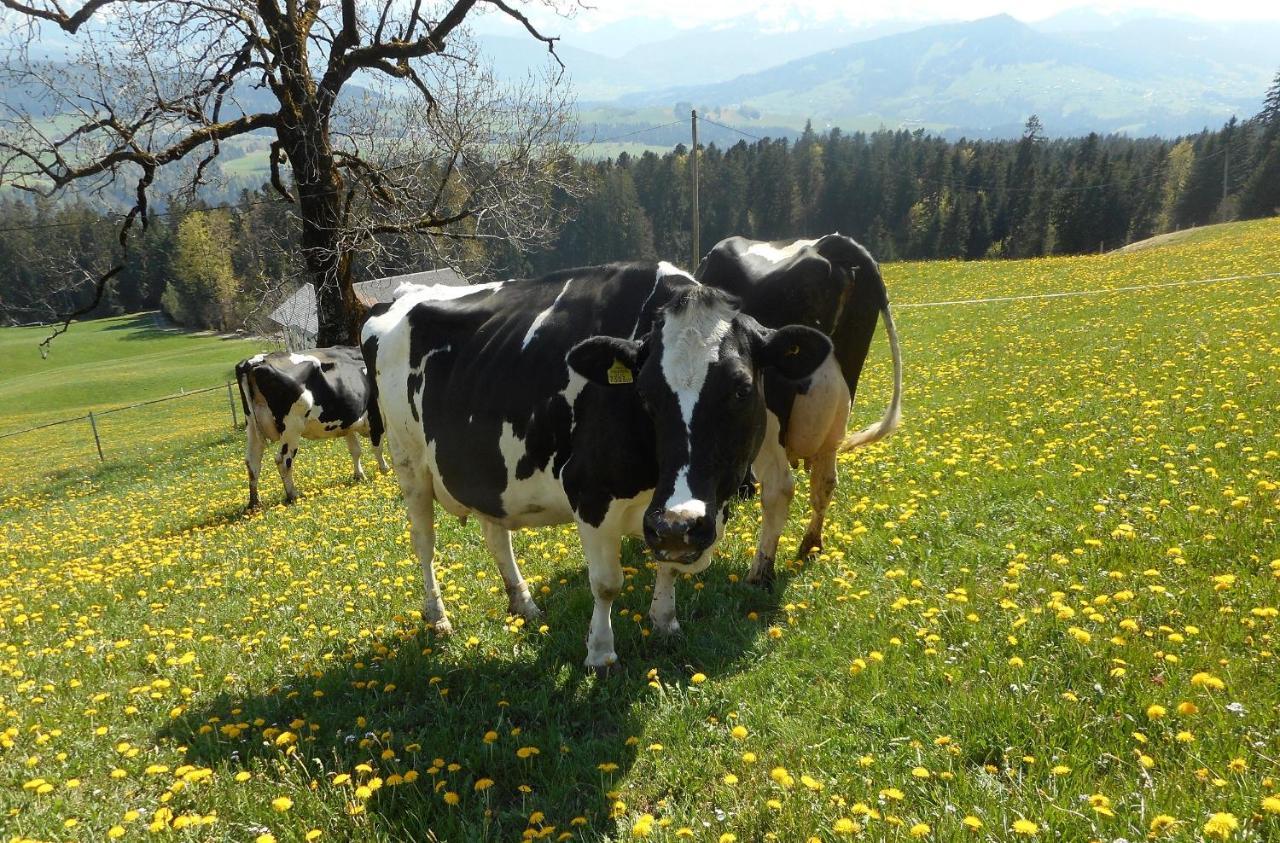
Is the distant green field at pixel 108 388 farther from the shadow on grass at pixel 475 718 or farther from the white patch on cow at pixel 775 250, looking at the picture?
the white patch on cow at pixel 775 250

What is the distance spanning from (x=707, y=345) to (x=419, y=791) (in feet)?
9.36

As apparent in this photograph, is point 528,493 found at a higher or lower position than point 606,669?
higher

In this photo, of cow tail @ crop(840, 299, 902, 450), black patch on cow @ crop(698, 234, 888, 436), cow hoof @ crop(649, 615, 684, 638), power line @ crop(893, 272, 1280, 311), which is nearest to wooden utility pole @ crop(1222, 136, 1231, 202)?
power line @ crop(893, 272, 1280, 311)

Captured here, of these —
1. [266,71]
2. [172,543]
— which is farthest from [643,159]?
[172,543]

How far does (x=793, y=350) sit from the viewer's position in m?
4.46

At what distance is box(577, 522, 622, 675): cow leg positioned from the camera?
4926 mm

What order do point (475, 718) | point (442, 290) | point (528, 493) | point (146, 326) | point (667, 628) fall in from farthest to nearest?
point (146, 326) < point (442, 290) < point (667, 628) < point (528, 493) < point (475, 718)

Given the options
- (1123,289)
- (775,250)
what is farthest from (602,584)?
(1123,289)

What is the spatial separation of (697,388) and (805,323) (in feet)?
6.68

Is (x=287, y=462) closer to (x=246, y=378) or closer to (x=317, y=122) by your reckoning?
(x=246, y=378)

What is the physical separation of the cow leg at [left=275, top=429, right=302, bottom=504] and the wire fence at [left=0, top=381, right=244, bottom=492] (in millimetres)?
11790

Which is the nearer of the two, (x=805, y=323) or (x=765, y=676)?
(x=765, y=676)

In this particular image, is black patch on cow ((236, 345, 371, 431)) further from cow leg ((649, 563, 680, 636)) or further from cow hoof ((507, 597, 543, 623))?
cow leg ((649, 563, 680, 636))

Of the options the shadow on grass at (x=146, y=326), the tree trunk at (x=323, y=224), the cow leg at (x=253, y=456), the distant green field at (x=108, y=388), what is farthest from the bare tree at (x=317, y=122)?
the shadow on grass at (x=146, y=326)
